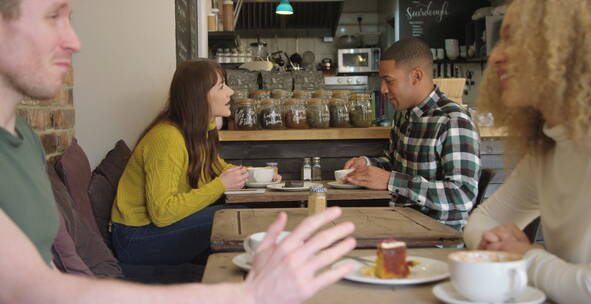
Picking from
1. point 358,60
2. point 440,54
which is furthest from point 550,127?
point 358,60

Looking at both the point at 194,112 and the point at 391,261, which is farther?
the point at 194,112

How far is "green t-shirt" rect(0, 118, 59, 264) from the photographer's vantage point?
115 centimetres

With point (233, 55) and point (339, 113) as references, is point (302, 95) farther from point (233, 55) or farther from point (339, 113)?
point (233, 55)

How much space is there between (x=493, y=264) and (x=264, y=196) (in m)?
1.87

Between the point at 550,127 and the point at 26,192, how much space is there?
1098 mm

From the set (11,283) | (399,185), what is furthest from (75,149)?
(11,283)

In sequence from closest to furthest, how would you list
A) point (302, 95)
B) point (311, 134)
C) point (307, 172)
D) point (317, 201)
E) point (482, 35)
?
point (317, 201) < point (307, 172) < point (311, 134) < point (302, 95) < point (482, 35)

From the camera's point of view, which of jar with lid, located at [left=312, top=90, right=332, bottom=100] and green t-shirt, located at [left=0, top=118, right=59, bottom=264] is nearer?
green t-shirt, located at [left=0, top=118, right=59, bottom=264]

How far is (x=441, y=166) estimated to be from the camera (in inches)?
120

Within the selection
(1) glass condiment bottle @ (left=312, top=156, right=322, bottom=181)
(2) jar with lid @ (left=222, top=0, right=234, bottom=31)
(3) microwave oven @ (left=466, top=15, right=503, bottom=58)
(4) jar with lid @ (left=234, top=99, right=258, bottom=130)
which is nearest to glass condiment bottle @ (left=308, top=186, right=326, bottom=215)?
(1) glass condiment bottle @ (left=312, top=156, right=322, bottom=181)

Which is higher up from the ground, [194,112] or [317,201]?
[194,112]

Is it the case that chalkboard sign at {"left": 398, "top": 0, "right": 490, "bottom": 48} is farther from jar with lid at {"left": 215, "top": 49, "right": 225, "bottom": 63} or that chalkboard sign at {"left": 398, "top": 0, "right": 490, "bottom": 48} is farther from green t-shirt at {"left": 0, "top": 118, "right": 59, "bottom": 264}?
green t-shirt at {"left": 0, "top": 118, "right": 59, "bottom": 264}

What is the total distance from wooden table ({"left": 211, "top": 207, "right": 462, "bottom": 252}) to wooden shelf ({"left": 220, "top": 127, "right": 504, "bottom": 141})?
5.54 ft

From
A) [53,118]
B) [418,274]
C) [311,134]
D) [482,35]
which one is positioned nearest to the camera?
[418,274]
